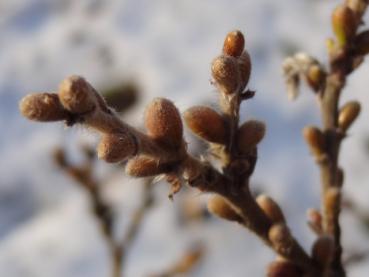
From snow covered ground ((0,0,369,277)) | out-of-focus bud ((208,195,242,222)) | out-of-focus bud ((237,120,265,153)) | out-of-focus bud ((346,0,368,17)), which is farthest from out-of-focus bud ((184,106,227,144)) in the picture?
snow covered ground ((0,0,369,277))

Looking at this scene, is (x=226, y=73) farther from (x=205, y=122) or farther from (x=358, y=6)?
(x=358, y=6)

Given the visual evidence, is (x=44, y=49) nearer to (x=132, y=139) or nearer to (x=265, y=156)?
(x=265, y=156)

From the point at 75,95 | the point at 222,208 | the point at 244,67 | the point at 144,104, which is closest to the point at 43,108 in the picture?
the point at 75,95

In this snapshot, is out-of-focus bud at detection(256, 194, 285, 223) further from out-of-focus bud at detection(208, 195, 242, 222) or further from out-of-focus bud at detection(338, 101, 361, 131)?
out-of-focus bud at detection(338, 101, 361, 131)

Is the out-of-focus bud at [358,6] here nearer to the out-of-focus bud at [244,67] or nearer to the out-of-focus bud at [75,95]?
the out-of-focus bud at [244,67]

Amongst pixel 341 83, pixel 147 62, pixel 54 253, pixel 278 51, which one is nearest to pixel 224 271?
pixel 54 253

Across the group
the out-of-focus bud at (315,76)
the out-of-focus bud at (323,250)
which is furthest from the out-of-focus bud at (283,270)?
the out-of-focus bud at (315,76)

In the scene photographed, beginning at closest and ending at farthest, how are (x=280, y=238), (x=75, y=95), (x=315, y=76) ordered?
(x=75, y=95) → (x=280, y=238) → (x=315, y=76)
